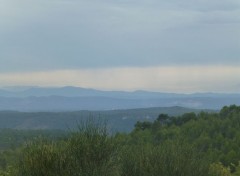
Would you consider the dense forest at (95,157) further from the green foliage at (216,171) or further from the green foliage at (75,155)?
the green foliage at (216,171)

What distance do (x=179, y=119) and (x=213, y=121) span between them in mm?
12774

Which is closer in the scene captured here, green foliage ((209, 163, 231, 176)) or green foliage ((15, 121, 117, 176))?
green foliage ((15, 121, 117, 176))

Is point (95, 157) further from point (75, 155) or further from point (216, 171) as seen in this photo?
point (216, 171)

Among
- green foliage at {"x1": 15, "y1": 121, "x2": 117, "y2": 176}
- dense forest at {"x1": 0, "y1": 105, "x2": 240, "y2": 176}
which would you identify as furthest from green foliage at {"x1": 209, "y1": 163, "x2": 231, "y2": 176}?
green foliage at {"x1": 15, "y1": 121, "x2": 117, "y2": 176}

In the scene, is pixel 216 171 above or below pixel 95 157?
below

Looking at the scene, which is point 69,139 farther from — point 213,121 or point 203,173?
point 213,121

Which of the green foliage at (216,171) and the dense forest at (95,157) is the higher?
the dense forest at (95,157)

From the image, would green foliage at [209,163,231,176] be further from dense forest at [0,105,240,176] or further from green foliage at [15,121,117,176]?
green foliage at [15,121,117,176]

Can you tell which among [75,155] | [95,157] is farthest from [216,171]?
[75,155]

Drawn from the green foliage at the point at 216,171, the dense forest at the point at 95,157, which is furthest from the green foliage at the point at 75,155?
the green foliage at the point at 216,171

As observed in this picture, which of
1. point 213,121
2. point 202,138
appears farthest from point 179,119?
point 202,138

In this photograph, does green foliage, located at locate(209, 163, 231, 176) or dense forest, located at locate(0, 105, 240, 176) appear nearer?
dense forest, located at locate(0, 105, 240, 176)

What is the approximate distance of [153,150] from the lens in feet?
53.3

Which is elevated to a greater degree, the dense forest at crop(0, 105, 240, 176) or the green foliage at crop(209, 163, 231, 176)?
the dense forest at crop(0, 105, 240, 176)
